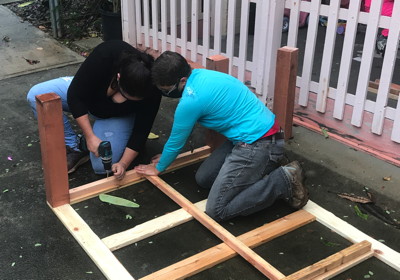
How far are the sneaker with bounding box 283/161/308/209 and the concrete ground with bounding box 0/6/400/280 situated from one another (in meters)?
0.09

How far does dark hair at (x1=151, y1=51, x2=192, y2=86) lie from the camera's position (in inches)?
112

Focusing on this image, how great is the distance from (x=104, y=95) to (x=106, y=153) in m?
0.45

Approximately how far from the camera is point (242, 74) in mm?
4742

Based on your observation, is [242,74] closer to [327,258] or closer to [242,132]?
[242,132]

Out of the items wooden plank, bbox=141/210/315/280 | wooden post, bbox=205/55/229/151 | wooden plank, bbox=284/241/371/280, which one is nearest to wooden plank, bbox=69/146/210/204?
wooden post, bbox=205/55/229/151

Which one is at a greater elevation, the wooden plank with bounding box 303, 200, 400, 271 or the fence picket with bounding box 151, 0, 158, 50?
the fence picket with bounding box 151, 0, 158, 50

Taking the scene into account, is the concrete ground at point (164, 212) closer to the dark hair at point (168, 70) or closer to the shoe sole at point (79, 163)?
the shoe sole at point (79, 163)

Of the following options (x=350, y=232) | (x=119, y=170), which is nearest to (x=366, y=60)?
(x=350, y=232)

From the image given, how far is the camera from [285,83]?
3.76m

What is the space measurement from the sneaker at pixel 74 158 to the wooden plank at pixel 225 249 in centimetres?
137

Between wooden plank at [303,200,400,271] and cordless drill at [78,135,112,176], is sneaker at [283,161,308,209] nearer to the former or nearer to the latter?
wooden plank at [303,200,400,271]

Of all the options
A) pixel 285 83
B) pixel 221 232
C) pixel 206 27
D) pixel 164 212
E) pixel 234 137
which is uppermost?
pixel 206 27

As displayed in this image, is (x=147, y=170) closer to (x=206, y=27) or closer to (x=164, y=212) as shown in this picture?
(x=164, y=212)

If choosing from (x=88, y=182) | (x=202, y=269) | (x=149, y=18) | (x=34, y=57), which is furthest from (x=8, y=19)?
(x=202, y=269)
